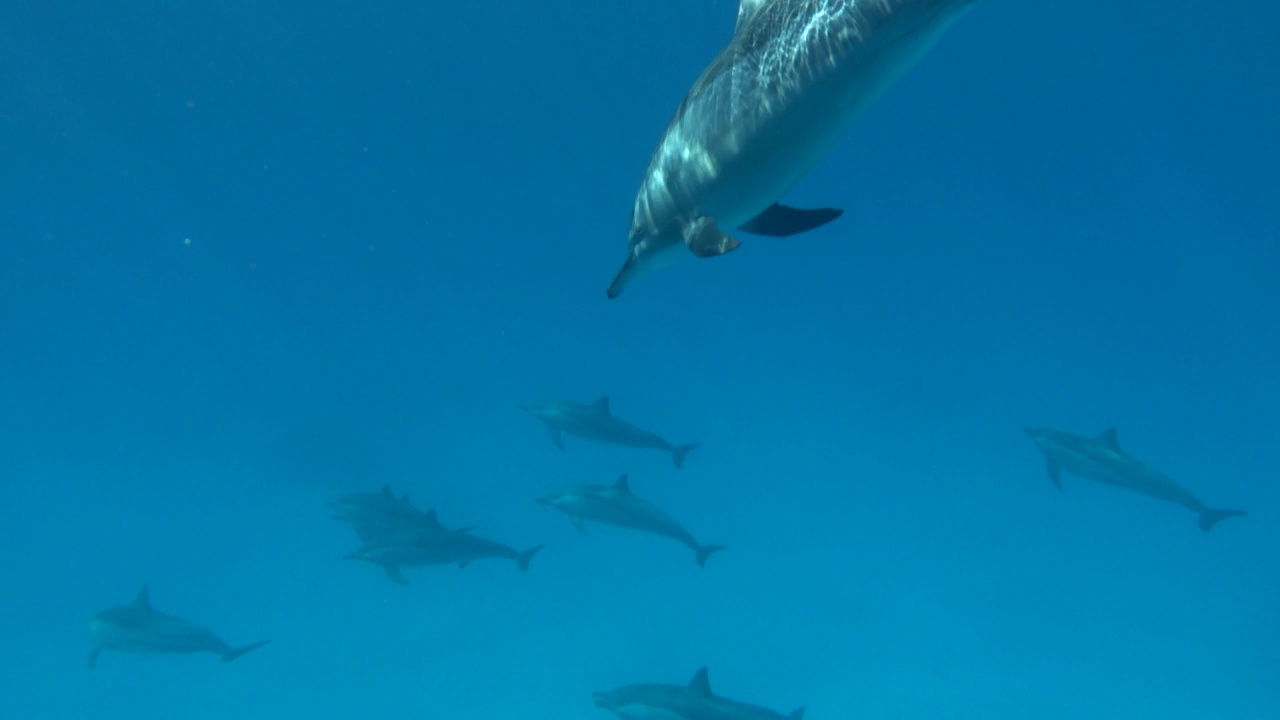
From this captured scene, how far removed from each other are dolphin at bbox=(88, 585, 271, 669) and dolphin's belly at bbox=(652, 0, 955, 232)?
46.1 ft

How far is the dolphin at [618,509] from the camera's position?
13.6 meters

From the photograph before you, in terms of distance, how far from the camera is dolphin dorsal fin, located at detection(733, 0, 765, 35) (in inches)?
147

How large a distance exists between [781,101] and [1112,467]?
534 inches

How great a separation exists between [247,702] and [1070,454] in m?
20.3

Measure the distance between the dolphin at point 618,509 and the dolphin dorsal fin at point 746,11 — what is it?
10.3 metres

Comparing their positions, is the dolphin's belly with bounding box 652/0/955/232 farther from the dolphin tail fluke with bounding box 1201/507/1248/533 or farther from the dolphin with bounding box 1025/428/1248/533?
the dolphin tail fluke with bounding box 1201/507/1248/533

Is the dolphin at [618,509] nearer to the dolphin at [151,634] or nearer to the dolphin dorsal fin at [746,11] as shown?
the dolphin at [151,634]

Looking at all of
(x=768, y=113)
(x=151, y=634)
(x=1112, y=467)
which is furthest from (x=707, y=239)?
(x=151, y=634)

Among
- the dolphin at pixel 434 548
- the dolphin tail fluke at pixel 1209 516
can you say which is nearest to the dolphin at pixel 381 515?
the dolphin at pixel 434 548

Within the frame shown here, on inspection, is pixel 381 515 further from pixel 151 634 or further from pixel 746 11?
pixel 746 11

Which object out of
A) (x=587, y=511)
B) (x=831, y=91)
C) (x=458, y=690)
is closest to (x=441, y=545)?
(x=587, y=511)

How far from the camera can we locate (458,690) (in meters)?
20.2

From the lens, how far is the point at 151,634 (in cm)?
1438

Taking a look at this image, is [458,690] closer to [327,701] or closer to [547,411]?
[327,701]
